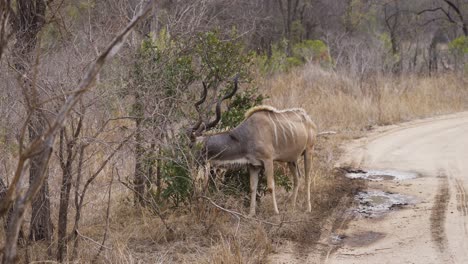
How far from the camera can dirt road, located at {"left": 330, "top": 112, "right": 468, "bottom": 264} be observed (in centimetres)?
712

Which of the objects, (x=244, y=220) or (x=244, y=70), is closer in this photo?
(x=244, y=220)

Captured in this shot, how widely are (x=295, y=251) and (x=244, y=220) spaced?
0.80 m

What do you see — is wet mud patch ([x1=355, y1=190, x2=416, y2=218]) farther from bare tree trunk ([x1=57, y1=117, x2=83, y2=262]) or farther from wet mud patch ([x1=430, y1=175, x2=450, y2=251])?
bare tree trunk ([x1=57, y1=117, x2=83, y2=262])

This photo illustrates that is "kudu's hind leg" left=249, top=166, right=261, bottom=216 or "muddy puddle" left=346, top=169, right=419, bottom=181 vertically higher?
"muddy puddle" left=346, top=169, right=419, bottom=181

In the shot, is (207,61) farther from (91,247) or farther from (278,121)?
(91,247)

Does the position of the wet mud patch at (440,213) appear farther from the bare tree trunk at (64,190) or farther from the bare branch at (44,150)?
the bare branch at (44,150)

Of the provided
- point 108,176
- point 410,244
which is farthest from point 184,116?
point 410,244

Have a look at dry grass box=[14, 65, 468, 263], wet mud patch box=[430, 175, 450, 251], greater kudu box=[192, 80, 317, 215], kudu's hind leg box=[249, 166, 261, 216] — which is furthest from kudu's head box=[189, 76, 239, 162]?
wet mud patch box=[430, 175, 450, 251]

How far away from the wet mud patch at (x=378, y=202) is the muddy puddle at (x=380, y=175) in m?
0.89

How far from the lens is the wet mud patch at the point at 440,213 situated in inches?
292

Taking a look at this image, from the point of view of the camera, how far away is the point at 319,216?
8.48 meters

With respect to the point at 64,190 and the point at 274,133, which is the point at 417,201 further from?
the point at 64,190

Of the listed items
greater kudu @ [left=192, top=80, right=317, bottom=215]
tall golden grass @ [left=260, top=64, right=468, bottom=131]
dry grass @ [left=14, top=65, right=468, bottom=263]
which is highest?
tall golden grass @ [left=260, top=64, right=468, bottom=131]

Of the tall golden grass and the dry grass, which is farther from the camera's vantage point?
the tall golden grass
